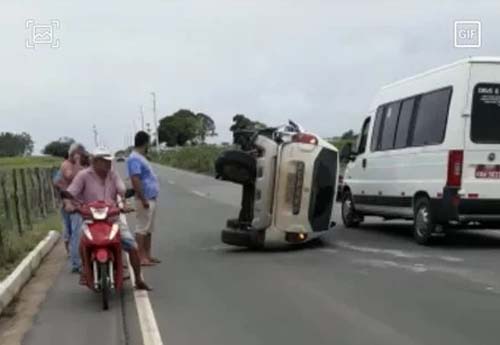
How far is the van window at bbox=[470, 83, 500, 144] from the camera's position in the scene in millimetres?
12234

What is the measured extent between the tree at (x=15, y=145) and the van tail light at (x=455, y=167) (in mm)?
99658

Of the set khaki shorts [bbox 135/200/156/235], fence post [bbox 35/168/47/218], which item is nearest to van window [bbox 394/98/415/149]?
khaki shorts [bbox 135/200/156/235]

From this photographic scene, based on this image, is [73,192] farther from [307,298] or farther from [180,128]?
[180,128]

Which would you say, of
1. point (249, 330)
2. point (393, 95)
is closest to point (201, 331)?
point (249, 330)

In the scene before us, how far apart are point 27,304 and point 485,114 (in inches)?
284

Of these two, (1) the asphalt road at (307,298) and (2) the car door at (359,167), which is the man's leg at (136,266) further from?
(2) the car door at (359,167)

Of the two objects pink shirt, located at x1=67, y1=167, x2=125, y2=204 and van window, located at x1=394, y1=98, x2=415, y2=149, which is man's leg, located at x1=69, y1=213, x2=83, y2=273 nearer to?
pink shirt, located at x1=67, y1=167, x2=125, y2=204

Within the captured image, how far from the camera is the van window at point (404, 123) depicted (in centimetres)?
1395

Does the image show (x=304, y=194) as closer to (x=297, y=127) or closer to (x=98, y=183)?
(x=297, y=127)

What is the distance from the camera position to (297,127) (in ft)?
43.0

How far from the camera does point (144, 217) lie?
37.5 feet

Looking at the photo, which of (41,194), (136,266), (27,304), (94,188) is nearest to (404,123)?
(136,266)

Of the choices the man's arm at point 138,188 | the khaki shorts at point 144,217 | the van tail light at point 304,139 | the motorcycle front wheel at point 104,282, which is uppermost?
the van tail light at point 304,139

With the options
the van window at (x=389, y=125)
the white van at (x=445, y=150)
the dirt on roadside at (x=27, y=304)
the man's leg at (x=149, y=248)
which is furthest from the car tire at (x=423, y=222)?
the dirt on roadside at (x=27, y=304)
